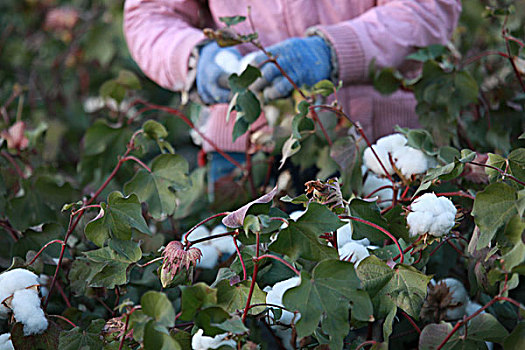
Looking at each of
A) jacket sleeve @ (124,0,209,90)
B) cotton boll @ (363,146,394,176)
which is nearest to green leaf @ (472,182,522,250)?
cotton boll @ (363,146,394,176)

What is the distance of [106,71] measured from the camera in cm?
294

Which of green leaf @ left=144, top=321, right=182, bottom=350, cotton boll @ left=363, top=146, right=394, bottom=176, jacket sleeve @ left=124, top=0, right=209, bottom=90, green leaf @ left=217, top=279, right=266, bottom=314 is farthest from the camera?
jacket sleeve @ left=124, top=0, right=209, bottom=90

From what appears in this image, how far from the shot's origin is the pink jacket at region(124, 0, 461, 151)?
4.03ft

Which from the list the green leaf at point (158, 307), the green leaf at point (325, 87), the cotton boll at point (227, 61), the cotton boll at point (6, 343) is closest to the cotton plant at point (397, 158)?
the green leaf at point (325, 87)

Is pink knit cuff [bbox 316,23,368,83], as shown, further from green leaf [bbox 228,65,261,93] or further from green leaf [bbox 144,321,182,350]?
green leaf [bbox 144,321,182,350]

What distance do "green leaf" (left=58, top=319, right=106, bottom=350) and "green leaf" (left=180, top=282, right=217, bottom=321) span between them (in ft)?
0.65

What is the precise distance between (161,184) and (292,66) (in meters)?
0.33

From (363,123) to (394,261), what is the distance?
23.1 inches

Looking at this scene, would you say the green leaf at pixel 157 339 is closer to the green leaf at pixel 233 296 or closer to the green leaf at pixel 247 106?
the green leaf at pixel 233 296

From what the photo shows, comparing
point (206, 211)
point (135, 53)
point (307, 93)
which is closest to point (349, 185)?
point (307, 93)

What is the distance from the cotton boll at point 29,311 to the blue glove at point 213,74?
0.54m

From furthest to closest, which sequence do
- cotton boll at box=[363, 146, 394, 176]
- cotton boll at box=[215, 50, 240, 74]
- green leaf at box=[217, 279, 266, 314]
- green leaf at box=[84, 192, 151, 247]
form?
cotton boll at box=[215, 50, 240, 74], cotton boll at box=[363, 146, 394, 176], green leaf at box=[84, 192, 151, 247], green leaf at box=[217, 279, 266, 314]

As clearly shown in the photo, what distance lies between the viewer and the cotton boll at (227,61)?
1175mm

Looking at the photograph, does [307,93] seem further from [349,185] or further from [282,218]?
[282,218]
